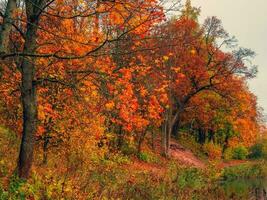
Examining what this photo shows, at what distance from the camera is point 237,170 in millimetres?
37594

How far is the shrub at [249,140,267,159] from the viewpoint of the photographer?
201ft

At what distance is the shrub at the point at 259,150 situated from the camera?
61.1m

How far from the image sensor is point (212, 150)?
47.3 m

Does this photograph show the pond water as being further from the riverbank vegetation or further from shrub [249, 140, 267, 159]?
shrub [249, 140, 267, 159]

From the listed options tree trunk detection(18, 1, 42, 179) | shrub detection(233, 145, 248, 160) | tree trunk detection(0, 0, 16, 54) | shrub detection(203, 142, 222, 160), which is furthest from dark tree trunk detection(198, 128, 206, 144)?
tree trunk detection(0, 0, 16, 54)

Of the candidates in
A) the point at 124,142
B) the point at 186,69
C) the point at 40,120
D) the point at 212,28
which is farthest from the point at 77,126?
the point at 212,28

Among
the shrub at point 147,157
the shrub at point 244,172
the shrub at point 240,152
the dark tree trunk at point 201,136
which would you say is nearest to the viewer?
the shrub at point 147,157

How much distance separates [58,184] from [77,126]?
4.27 meters

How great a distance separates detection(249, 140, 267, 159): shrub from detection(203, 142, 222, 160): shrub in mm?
14607

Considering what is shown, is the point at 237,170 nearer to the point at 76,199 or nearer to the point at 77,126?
the point at 77,126

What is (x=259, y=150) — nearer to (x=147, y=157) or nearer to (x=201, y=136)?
(x=201, y=136)

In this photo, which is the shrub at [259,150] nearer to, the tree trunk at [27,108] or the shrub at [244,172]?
the shrub at [244,172]

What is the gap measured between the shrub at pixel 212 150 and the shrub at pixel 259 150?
14607 millimetres

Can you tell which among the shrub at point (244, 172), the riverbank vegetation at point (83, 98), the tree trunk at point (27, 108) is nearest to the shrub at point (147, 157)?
the riverbank vegetation at point (83, 98)
